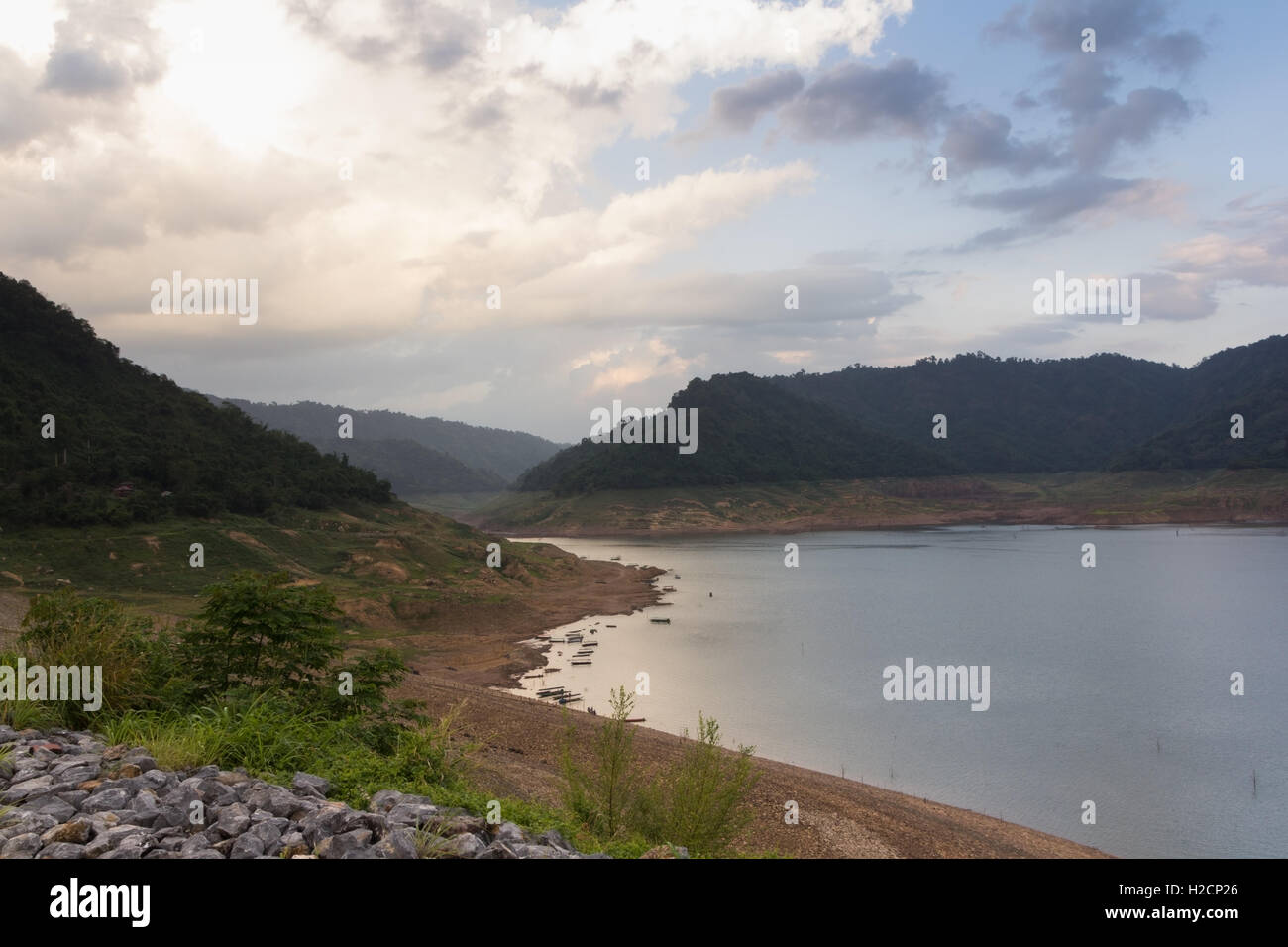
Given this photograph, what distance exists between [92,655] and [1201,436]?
182977mm

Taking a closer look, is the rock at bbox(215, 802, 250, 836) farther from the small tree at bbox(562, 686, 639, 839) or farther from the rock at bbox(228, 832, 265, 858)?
the small tree at bbox(562, 686, 639, 839)

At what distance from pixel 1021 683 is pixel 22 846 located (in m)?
36.7

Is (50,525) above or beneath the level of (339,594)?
above

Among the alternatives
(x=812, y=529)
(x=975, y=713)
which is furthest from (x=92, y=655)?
(x=812, y=529)

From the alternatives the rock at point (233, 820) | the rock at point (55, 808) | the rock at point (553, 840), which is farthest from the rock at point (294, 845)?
the rock at point (553, 840)

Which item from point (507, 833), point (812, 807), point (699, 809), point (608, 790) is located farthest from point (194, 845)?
point (812, 807)

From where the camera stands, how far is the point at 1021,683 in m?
35.3

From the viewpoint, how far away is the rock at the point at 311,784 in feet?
23.8

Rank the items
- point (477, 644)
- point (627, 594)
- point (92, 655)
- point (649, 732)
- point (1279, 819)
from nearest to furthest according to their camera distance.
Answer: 1. point (92, 655)
2. point (1279, 819)
3. point (649, 732)
4. point (477, 644)
5. point (627, 594)

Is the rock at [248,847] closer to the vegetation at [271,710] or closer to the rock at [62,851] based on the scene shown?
the rock at [62,851]

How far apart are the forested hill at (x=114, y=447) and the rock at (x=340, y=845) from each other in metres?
48.9

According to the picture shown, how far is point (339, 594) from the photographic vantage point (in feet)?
146

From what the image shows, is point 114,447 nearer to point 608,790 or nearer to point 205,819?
point 608,790
